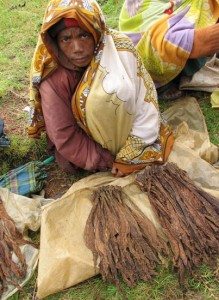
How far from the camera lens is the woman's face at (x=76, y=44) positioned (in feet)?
8.73

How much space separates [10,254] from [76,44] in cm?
122

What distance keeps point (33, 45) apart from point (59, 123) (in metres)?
2.12

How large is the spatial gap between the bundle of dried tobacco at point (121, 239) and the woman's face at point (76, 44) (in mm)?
798

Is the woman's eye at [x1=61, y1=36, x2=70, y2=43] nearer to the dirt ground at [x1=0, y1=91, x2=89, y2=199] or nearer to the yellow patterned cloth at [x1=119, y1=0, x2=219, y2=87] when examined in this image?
the yellow patterned cloth at [x1=119, y1=0, x2=219, y2=87]

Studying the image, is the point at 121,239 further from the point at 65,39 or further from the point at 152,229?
the point at 65,39

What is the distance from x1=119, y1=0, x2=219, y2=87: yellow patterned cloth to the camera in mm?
3229

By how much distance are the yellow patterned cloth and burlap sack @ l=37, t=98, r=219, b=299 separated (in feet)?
1.45

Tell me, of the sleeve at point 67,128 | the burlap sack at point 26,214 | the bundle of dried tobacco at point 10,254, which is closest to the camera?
the bundle of dried tobacco at point 10,254

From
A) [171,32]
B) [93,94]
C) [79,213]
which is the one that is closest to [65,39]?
[93,94]

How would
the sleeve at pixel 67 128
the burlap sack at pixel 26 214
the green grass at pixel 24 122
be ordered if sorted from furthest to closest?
the sleeve at pixel 67 128 → the burlap sack at pixel 26 214 → the green grass at pixel 24 122

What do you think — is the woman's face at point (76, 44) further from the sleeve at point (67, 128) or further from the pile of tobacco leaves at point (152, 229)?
the pile of tobacco leaves at point (152, 229)

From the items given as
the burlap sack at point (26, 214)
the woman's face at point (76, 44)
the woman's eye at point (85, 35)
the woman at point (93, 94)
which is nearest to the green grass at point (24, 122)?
the burlap sack at point (26, 214)

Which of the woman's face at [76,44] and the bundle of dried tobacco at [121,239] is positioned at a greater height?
the woman's face at [76,44]

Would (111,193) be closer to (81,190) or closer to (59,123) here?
(81,190)
